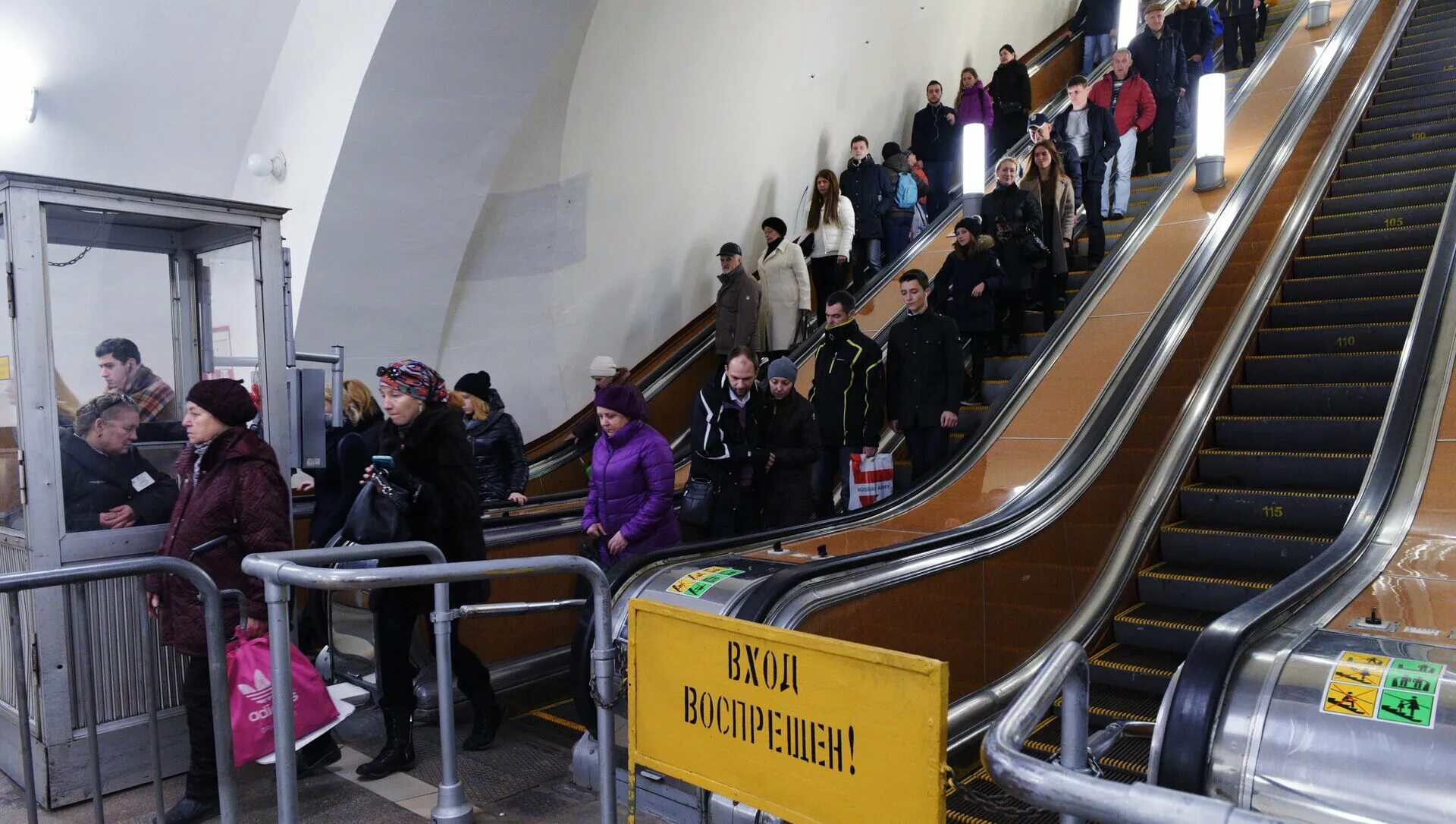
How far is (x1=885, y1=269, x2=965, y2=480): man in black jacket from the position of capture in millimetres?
6219

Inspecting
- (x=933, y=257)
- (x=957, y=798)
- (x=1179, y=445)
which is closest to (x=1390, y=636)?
(x=957, y=798)

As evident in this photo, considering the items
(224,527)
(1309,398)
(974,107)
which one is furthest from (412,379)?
(974,107)

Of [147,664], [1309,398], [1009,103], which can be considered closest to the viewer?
[147,664]

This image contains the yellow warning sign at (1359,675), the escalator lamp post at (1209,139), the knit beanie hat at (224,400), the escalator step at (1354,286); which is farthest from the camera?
the escalator lamp post at (1209,139)

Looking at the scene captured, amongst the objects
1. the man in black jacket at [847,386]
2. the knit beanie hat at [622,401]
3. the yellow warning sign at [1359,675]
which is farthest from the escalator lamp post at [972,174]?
the yellow warning sign at [1359,675]

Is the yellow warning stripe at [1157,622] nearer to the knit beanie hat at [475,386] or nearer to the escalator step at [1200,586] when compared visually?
the escalator step at [1200,586]

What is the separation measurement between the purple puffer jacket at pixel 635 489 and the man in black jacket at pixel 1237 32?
32.0 ft

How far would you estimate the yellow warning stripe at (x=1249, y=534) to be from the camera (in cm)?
496

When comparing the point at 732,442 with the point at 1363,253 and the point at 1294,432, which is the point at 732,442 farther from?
the point at 1363,253

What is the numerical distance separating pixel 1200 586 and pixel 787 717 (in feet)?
12.3

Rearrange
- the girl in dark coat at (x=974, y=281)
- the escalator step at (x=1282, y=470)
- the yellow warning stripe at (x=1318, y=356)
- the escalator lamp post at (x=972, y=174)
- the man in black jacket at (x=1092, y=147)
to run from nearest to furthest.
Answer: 1. the escalator step at (x=1282, y=470)
2. the yellow warning stripe at (x=1318, y=356)
3. the girl in dark coat at (x=974, y=281)
4. the man in black jacket at (x=1092, y=147)
5. the escalator lamp post at (x=972, y=174)

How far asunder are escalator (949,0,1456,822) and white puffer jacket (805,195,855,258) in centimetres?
378

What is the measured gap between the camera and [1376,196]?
7.83 metres

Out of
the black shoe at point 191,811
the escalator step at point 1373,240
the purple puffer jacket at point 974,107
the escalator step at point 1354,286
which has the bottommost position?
the black shoe at point 191,811
